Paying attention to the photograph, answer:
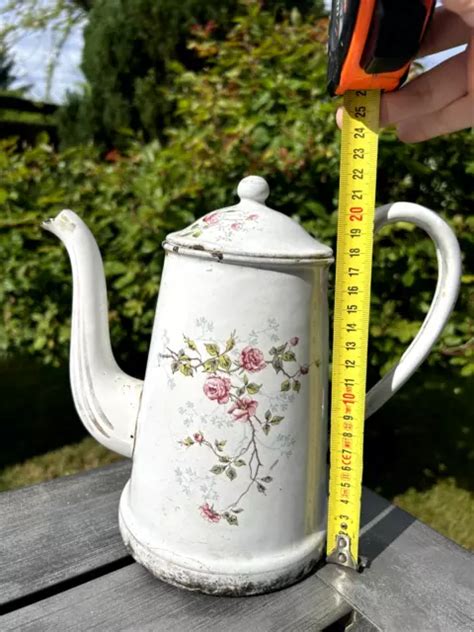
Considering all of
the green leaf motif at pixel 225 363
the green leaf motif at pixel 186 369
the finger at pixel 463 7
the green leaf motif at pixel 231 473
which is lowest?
the green leaf motif at pixel 231 473

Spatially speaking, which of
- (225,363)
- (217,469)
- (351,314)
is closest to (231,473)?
(217,469)

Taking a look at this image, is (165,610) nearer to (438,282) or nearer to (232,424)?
(232,424)

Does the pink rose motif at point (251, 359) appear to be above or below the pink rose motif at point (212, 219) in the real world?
below

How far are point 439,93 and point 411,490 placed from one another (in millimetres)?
A: 1425

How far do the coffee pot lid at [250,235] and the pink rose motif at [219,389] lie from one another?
14 cm

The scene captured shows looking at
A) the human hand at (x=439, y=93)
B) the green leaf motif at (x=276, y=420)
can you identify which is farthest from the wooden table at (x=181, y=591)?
the human hand at (x=439, y=93)

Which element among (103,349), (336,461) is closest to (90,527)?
(103,349)

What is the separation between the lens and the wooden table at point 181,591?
64cm

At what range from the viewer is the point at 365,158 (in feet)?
2.19

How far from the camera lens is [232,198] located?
1494 millimetres

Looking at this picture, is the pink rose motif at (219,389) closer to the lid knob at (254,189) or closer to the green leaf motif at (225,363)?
the green leaf motif at (225,363)

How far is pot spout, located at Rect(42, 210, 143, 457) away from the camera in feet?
2.59

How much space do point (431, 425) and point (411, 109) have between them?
1.78m

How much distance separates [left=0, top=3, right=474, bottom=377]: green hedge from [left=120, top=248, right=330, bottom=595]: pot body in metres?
0.74
